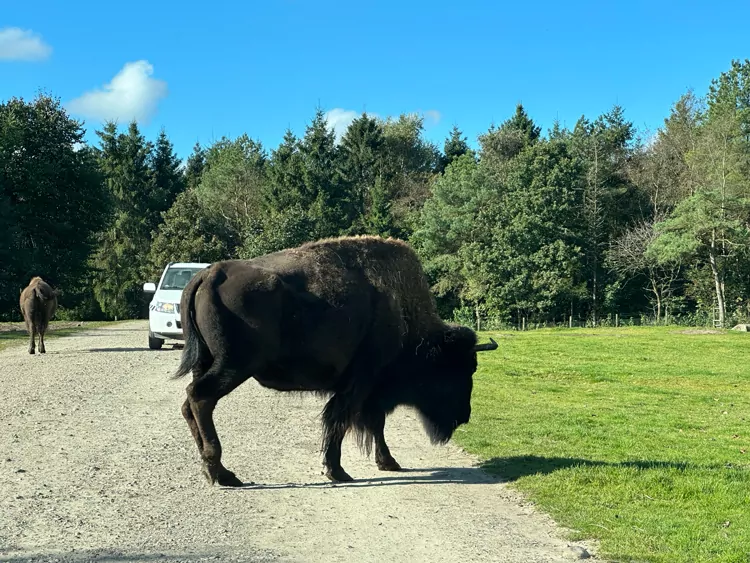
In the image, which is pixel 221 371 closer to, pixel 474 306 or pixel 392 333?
pixel 392 333

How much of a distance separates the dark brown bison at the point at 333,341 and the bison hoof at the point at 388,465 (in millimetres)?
10

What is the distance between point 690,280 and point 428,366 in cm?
5281

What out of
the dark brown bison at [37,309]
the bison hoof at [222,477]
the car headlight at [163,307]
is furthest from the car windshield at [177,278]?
the bison hoof at [222,477]

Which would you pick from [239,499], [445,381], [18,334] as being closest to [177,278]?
[18,334]

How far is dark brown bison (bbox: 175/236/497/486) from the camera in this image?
7.12m

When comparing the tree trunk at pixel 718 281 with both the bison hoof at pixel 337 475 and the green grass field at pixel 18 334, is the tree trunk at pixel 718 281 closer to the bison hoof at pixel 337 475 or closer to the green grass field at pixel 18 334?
the green grass field at pixel 18 334

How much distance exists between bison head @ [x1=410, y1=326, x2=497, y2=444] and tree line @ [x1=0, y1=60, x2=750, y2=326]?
128ft

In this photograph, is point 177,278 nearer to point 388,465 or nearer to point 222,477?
point 388,465

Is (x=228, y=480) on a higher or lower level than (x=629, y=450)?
higher

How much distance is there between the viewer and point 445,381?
26.3 feet

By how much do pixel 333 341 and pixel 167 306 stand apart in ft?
44.9

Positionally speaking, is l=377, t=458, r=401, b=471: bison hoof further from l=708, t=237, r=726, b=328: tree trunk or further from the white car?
l=708, t=237, r=726, b=328: tree trunk

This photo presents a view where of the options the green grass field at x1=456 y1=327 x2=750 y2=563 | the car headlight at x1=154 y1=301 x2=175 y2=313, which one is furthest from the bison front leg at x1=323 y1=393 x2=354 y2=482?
the car headlight at x1=154 y1=301 x2=175 y2=313

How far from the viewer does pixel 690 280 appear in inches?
2189
